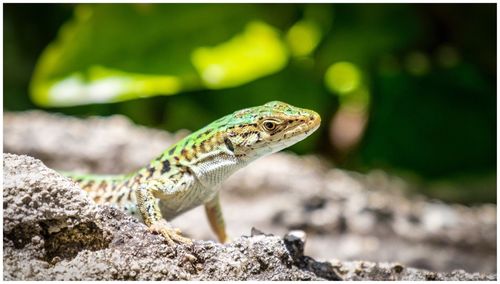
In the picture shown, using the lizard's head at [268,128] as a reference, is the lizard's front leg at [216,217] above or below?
below

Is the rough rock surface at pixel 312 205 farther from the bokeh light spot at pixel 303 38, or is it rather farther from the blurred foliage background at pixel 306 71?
the bokeh light spot at pixel 303 38

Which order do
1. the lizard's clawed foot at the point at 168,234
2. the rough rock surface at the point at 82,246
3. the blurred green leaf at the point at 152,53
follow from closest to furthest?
1. the rough rock surface at the point at 82,246
2. the lizard's clawed foot at the point at 168,234
3. the blurred green leaf at the point at 152,53

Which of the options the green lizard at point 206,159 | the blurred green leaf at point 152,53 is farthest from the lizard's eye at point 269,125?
the blurred green leaf at point 152,53

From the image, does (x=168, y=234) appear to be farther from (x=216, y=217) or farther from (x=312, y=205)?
(x=312, y=205)

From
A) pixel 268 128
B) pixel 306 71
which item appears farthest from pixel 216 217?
pixel 306 71

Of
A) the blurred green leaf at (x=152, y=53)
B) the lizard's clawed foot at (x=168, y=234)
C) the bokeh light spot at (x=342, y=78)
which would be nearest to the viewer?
the lizard's clawed foot at (x=168, y=234)

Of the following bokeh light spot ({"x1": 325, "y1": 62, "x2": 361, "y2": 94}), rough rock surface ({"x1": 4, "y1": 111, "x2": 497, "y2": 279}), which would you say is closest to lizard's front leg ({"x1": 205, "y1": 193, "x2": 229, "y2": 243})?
rough rock surface ({"x1": 4, "y1": 111, "x2": 497, "y2": 279})

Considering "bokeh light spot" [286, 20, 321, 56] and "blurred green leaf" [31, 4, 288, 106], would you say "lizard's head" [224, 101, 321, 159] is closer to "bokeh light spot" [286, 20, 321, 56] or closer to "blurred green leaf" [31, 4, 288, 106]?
"blurred green leaf" [31, 4, 288, 106]
